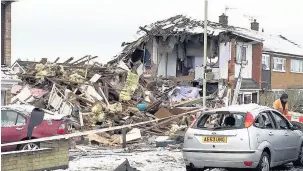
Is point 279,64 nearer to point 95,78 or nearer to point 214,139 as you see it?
point 95,78

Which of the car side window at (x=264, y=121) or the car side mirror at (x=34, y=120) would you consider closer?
the car side window at (x=264, y=121)

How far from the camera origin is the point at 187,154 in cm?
1052

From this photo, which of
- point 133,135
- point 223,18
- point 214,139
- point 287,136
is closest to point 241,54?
point 223,18

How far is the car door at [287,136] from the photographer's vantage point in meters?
11.2

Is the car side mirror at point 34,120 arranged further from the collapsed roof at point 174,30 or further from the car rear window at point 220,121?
the collapsed roof at point 174,30

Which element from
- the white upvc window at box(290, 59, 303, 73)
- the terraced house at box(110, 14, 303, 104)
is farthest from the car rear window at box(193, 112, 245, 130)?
the white upvc window at box(290, 59, 303, 73)

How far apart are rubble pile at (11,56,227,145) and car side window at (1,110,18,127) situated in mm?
5093

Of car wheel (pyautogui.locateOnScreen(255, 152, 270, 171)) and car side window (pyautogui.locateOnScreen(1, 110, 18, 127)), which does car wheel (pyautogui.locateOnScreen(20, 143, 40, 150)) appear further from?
car wheel (pyautogui.locateOnScreen(255, 152, 270, 171))

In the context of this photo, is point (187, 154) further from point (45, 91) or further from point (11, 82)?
point (45, 91)

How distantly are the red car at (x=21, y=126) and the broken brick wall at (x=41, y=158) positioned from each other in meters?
2.48

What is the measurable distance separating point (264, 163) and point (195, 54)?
77.4 ft

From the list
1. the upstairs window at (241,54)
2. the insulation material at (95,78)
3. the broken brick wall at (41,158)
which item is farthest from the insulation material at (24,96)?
the upstairs window at (241,54)

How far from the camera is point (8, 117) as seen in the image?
504 inches

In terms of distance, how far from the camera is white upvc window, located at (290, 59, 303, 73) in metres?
41.2
